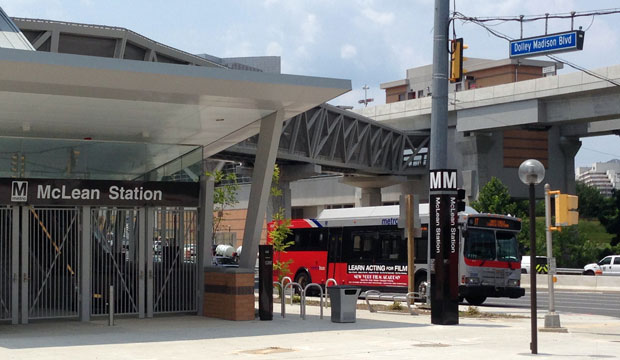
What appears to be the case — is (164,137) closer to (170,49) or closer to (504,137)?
(170,49)

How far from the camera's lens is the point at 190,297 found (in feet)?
71.8

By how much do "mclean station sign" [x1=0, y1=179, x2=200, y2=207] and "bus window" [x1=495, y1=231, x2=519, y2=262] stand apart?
40.2 ft

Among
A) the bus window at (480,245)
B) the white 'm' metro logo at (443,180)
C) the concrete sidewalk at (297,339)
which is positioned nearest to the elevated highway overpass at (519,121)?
the bus window at (480,245)

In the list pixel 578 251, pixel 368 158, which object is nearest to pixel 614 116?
pixel 578 251

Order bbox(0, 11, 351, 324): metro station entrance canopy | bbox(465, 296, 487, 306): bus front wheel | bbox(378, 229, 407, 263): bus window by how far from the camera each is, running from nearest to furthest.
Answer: bbox(0, 11, 351, 324): metro station entrance canopy, bbox(465, 296, 487, 306): bus front wheel, bbox(378, 229, 407, 263): bus window

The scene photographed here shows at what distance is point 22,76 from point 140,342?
503cm

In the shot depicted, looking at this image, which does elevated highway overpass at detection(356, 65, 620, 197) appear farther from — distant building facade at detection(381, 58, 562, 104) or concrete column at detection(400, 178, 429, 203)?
distant building facade at detection(381, 58, 562, 104)

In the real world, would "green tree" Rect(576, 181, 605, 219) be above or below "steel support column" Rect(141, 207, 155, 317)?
above

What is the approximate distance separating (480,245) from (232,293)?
A: 11.6 m

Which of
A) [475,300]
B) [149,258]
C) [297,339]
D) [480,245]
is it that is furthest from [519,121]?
[297,339]

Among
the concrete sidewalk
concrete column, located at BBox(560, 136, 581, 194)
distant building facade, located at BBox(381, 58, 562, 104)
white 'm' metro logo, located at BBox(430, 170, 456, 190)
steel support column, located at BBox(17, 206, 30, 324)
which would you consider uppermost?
distant building facade, located at BBox(381, 58, 562, 104)

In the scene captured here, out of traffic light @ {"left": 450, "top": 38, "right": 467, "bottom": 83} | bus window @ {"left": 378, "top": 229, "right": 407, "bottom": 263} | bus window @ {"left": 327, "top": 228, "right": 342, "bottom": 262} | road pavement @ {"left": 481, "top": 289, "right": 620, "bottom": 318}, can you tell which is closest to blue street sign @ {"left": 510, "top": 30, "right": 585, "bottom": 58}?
traffic light @ {"left": 450, "top": 38, "right": 467, "bottom": 83}

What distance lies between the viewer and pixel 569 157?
7369 cm

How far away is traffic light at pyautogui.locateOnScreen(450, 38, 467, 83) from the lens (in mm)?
22266
